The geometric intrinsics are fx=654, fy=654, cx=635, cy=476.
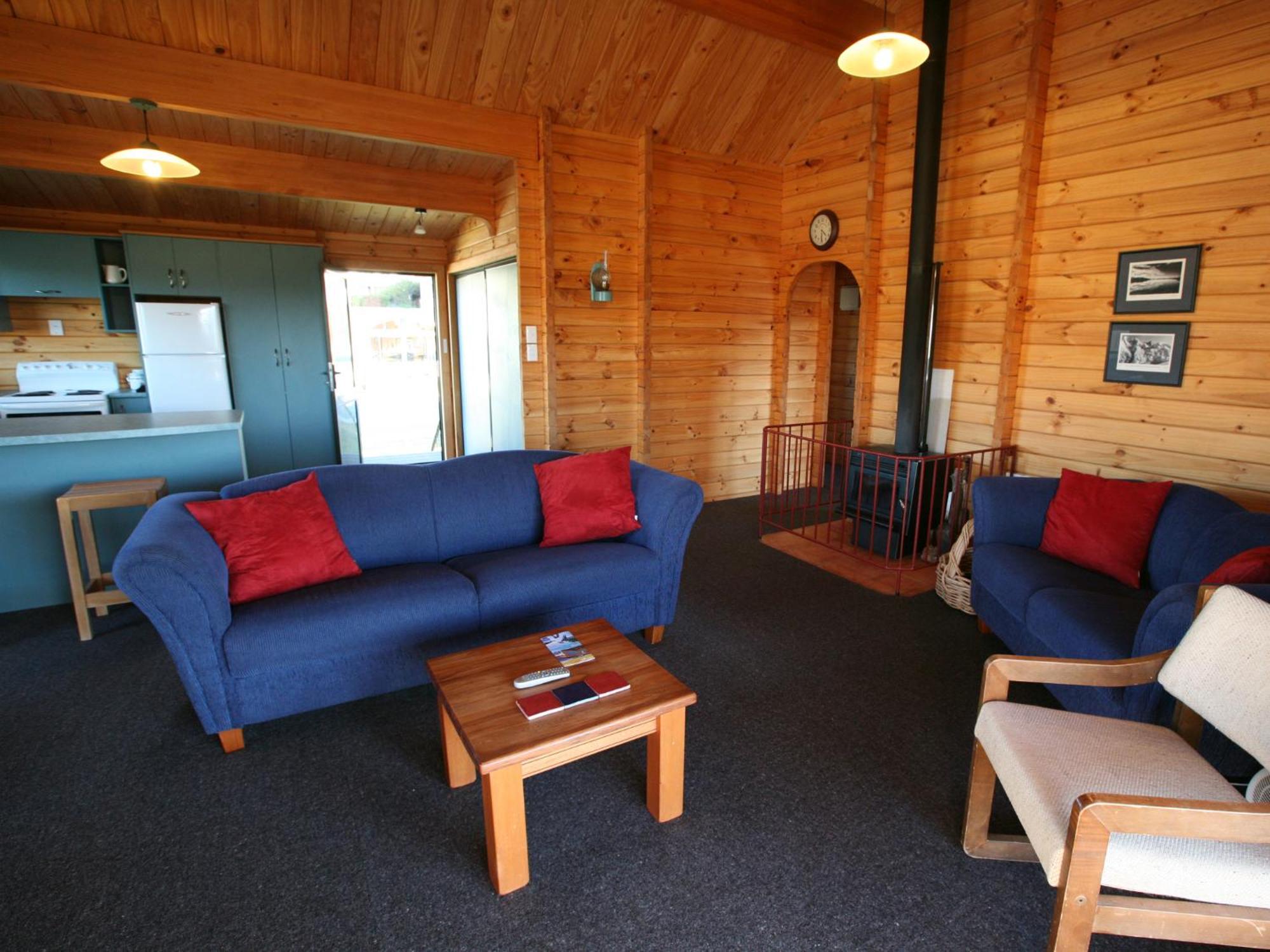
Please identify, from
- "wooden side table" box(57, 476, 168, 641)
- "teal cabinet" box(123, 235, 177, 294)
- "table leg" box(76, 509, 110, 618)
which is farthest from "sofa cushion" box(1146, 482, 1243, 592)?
"teal cabinet" box(123, 235, 177, 294)

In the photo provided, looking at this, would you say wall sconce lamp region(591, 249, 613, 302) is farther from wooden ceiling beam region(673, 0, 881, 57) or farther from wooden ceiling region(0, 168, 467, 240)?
wooden ceiling region(0, 168, 467, 240)

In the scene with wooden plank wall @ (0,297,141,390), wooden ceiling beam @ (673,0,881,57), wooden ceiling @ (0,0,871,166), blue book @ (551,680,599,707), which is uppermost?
wooden ceiling beam @ (673,0,881,57)

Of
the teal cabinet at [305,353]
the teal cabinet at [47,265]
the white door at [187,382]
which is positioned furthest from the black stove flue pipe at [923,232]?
the teal cabinet at [47,265]

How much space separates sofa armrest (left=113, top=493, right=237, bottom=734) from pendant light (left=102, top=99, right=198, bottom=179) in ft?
6.95

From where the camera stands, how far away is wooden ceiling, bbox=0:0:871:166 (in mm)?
3277

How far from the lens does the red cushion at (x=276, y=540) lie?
2355 mm

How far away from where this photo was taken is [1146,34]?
10.5ft

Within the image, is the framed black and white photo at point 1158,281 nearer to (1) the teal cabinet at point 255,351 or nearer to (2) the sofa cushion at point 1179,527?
(2) the sofa cushion at point 1179,527

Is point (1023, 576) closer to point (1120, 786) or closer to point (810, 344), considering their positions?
point (1120, 786)

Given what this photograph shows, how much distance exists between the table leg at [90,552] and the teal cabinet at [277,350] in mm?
2419

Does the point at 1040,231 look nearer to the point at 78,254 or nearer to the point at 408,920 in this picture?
the point at 408,920

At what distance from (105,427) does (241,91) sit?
1896mm

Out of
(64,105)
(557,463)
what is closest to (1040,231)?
(557,463)

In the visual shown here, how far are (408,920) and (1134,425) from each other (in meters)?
3.87
